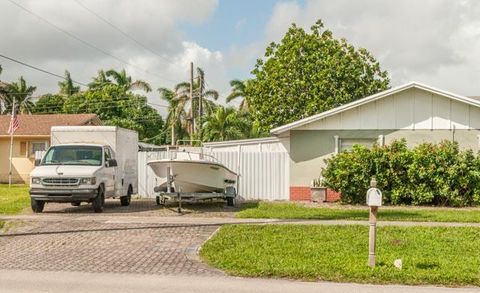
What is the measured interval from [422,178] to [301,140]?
455cm

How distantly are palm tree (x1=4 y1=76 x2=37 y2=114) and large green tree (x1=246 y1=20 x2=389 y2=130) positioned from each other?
99.0 feet

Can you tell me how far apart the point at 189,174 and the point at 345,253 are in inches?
340

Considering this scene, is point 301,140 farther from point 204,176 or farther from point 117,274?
point 117,274

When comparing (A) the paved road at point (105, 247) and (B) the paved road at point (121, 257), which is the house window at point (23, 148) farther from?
(A) the paved road at point (105, 247)

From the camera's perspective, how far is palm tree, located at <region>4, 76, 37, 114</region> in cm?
5953

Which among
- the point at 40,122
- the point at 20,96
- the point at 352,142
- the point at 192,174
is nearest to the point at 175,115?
the point at 40,122

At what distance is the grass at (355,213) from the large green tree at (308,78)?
57.0 feet

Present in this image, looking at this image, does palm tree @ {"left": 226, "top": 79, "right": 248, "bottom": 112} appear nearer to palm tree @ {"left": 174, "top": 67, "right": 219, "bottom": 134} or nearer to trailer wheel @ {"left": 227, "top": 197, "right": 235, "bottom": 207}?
palm tree @ {"left": 174, "top": 67, "right": 219, "bottom": 134}

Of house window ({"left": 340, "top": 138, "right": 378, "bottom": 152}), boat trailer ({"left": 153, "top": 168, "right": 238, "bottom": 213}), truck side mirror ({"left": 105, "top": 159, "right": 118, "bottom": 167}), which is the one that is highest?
house window ({"left": 340, "top": 138, "right": 378, "bottom": 152})

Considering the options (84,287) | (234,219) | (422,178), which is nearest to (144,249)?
(84,287)

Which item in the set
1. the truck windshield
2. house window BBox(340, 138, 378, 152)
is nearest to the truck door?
the truck windshield

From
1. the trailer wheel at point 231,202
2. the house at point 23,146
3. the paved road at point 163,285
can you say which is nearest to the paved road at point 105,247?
the paved road at point 163,285

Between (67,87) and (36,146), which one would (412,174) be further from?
(67,87)

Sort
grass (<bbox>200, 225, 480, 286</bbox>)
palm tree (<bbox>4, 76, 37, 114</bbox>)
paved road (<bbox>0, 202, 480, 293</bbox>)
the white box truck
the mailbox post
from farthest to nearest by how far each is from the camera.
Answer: palm tree (<bbox>4, 76, 37, 114</bbox>), the white box truck, the mailbox post, grass (<bbox>200, 225, 480, 286</bbox>), paved road (<bbox>0, 202, 480, 293</bbox>)
